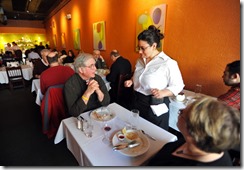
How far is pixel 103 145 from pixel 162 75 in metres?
0.82

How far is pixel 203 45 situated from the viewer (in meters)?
2.13

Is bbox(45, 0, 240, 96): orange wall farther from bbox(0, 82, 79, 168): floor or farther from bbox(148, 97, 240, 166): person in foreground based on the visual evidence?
bbox(0, 82, 79, 168): floor

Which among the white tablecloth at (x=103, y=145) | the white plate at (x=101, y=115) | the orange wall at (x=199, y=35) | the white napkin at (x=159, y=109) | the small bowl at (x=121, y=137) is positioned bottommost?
the white tablecloth at (x=103, y=145)

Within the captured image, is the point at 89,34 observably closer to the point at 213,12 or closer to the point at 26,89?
the point at 26,89

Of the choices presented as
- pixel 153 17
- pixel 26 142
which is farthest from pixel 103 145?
pixel 153 17

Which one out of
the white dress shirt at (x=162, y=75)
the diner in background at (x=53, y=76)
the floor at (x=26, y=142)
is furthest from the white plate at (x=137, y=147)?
the diner in background at (x=53, y=76)

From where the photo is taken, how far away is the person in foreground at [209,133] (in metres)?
0.56

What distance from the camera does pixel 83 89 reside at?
4.93 feet

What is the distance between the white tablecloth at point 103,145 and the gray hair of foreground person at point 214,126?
1.31 feet

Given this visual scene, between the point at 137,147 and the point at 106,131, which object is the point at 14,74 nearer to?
the point at 106,131

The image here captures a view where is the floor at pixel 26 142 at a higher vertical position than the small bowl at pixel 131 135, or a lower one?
lower

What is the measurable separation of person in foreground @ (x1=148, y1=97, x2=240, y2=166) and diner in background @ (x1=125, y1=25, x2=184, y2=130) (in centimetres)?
66

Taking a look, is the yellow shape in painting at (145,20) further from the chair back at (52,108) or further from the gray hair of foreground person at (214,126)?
the gray hair of foreground person at (214,126)

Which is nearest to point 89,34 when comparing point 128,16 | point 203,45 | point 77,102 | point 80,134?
point 128,16
